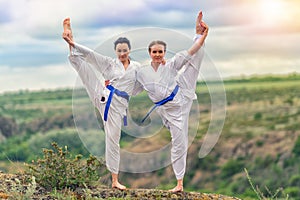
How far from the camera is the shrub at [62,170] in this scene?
384 inches

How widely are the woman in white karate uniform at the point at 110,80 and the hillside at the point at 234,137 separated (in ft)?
58.1

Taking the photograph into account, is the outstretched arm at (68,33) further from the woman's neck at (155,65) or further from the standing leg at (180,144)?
the standing leg at (180,144)

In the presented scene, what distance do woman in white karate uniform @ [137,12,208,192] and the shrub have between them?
1479 mm

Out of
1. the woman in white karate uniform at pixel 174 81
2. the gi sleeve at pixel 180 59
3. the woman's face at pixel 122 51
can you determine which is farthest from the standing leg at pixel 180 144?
the woman's face at pixel 122 51

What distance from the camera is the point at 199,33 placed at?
30.3ft

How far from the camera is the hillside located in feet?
114

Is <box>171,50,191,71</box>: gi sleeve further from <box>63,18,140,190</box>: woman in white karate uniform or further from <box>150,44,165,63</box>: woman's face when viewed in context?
<box>63,18,140,190</box>: woman in white karate uniform

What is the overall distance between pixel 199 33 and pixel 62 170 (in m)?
2.89

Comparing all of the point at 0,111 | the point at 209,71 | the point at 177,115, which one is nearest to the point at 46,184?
the point at 177,115

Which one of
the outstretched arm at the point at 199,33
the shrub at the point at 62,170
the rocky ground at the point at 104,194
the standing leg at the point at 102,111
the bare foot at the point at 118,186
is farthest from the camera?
the shrub at the point at 62,170

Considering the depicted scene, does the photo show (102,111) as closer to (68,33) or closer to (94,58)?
(94,58)

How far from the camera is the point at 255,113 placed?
46.8 metres

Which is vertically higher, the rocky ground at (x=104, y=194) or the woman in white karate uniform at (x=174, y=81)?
the woman in white karate uniform at (x=174, y=81)

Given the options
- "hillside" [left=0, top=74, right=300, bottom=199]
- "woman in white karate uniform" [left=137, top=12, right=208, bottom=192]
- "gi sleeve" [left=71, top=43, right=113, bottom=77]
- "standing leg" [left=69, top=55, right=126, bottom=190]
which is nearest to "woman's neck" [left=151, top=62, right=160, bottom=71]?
"woman in white karate uniform" [left=137, top=12, right=208, bottom=192]
